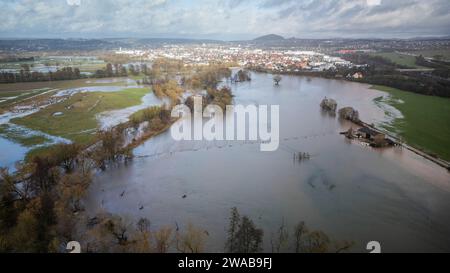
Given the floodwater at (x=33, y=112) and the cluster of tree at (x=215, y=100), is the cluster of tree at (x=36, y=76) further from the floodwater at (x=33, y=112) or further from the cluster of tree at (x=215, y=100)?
the cluster of tree at (x=215, y=100)

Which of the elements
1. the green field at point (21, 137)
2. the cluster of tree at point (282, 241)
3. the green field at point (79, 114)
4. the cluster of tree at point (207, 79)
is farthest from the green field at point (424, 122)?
the green field at point (21, 137)

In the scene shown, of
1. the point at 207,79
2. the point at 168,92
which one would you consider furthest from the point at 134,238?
the point at 207,79

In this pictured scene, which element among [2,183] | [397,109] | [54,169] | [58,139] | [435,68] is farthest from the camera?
[435,68]

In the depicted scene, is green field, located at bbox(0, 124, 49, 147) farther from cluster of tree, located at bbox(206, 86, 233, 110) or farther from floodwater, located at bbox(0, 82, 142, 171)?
cluster of tree, located at bbox(206, 86, 233, 110)

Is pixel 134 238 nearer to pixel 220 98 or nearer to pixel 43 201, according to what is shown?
pixel 43 201
